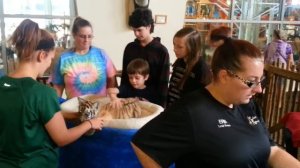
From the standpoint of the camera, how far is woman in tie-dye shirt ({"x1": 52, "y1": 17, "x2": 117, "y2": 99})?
2.14 m

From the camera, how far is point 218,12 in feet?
18.6

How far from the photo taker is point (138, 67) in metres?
2.21

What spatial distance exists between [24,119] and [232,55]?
0.82 m

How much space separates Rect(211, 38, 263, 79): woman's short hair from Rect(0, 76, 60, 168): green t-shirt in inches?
25.4

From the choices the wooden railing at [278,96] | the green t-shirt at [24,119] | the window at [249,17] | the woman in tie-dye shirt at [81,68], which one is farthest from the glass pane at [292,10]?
the green t-shirt at [24,119]

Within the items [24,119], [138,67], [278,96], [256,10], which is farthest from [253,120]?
[256,10]

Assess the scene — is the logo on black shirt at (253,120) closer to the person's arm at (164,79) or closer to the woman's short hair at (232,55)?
the woman's short hair at (232,55)

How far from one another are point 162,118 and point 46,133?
1.76ft

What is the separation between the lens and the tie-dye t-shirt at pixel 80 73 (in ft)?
7.11

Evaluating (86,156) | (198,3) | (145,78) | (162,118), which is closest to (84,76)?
(145,78)

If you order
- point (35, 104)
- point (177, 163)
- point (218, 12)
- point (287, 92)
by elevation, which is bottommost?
point (287, 92)

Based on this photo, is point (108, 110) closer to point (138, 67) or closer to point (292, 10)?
point (138, 67)

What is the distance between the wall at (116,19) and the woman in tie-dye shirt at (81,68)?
6.52 ft

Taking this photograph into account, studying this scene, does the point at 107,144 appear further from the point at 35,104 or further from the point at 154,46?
the point at 154,46
